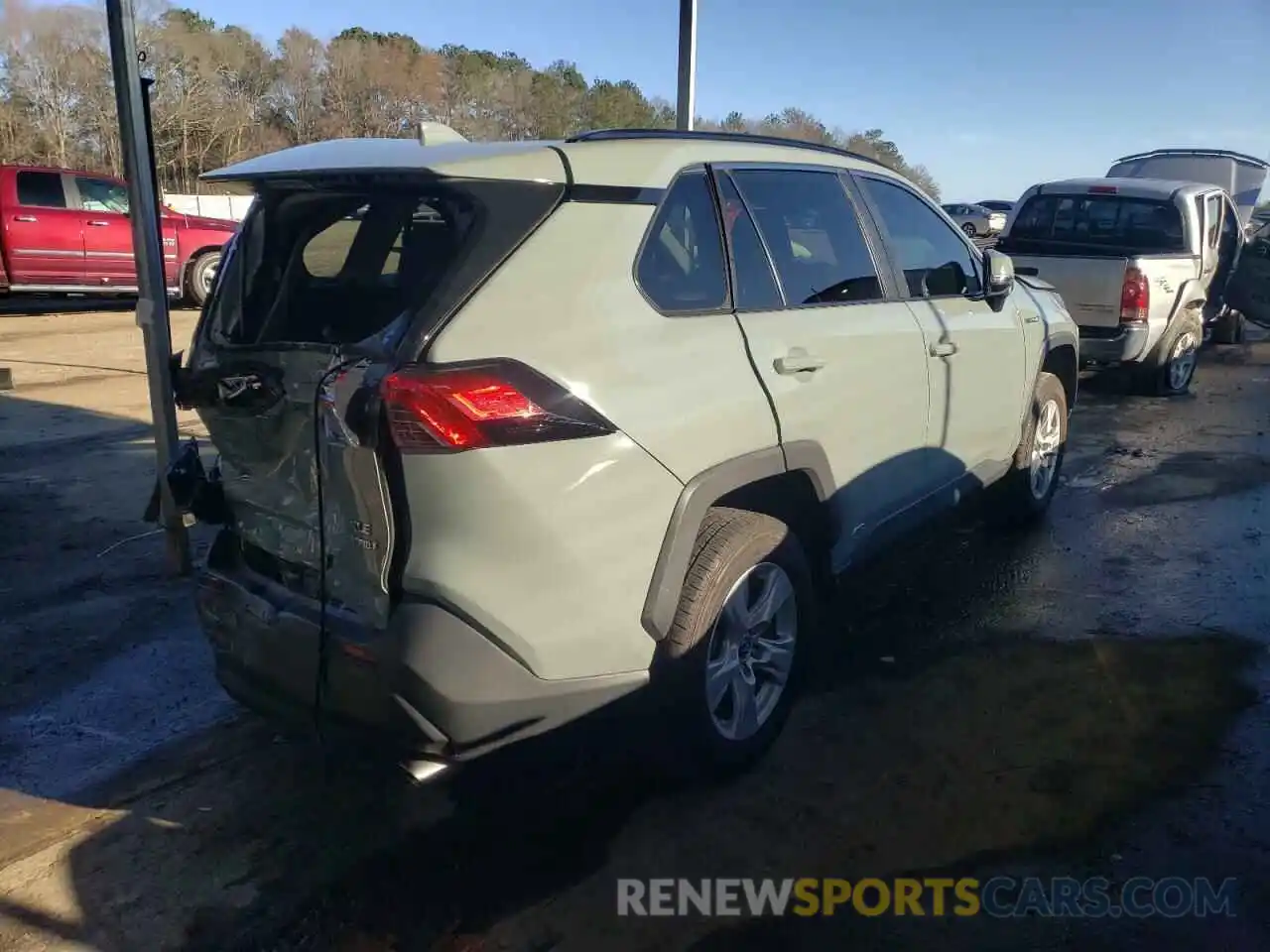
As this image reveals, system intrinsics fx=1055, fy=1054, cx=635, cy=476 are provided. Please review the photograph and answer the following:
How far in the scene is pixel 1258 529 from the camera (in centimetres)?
580

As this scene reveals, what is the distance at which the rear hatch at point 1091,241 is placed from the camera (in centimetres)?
870

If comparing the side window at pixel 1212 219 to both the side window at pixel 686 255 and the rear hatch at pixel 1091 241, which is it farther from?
the side window at pixel 686 255

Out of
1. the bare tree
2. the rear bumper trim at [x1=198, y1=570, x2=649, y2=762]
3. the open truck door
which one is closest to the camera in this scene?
the rear bumper trim at [x1=198, y1=570, x2=649, y2=762]

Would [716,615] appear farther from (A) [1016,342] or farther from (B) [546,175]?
(A) [1016,342]

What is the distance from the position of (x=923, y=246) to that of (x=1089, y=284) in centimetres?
505

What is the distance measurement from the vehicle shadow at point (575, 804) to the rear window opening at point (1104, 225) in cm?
614

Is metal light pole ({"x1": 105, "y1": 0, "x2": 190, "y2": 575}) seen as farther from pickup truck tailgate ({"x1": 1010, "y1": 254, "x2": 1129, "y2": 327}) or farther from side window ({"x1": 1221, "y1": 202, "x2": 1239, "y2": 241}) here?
side window ({"x1": 1221, "y1": 202, "x2": 1239, "y2": 241})

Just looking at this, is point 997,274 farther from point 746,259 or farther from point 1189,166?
point 1189,166

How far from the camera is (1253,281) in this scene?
11.1 m

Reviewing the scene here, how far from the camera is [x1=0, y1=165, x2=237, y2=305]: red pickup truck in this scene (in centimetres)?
1425

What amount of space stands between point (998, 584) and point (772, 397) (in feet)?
7.83

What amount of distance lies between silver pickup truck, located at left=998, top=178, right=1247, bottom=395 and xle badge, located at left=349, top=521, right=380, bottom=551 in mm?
7206

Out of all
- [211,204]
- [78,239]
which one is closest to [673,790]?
[78,239]

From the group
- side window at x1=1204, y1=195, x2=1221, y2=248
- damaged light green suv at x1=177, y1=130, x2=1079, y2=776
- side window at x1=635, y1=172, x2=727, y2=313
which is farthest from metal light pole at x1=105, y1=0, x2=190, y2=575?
side window at x1=1204, y1=195, x2=1221, y2=248
